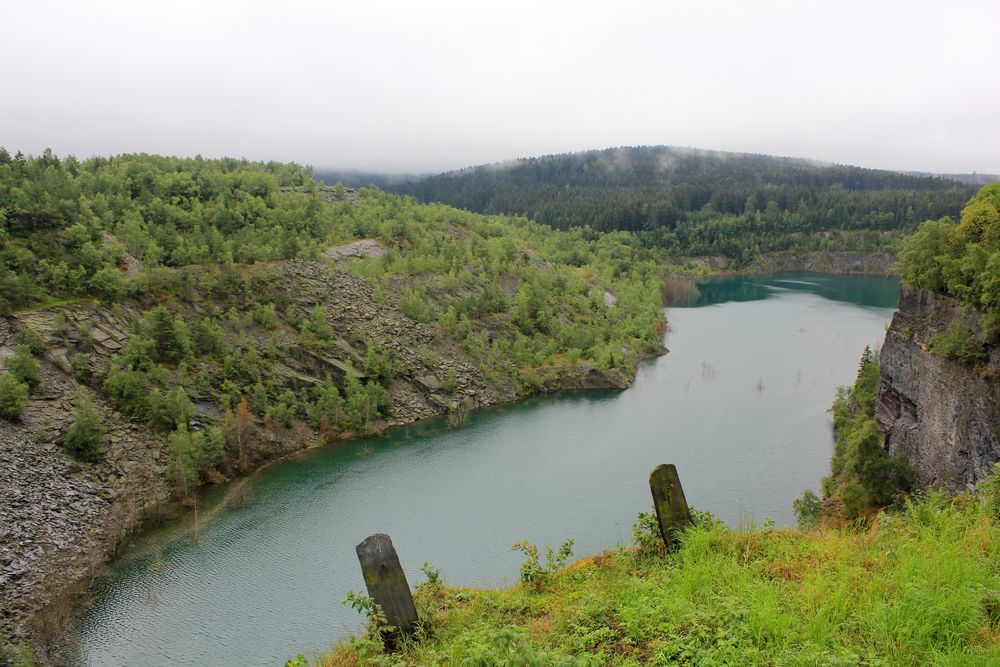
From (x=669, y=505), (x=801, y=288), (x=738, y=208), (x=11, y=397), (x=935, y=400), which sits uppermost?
(x=738, y=208)

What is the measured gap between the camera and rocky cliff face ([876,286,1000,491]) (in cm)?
1827

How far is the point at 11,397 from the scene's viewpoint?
25797 mm

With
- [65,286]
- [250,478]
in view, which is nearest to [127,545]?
[250,478]

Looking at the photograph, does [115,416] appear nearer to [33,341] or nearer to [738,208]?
[33,341]

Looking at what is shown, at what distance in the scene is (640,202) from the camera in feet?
399

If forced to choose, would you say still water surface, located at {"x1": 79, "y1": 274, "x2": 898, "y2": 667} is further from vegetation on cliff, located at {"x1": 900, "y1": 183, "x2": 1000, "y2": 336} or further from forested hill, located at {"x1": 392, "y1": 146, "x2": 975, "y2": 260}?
forested hill, located at {"x1": 392, "y1": 146, "x2": 975, "y2": 260}

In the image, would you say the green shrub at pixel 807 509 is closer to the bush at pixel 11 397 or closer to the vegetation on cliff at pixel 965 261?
the vegetation on cliff at pixel 965 261

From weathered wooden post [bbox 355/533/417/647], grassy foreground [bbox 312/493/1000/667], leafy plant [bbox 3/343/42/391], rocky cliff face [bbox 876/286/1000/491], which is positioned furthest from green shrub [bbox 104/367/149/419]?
rocky cliff face [bbox 876/286/1000/491]

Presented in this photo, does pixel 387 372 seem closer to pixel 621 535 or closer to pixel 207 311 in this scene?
pixel 207 311

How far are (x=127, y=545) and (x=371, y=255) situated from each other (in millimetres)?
29377

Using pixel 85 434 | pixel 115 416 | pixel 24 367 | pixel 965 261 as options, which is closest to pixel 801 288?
pixel 965 261

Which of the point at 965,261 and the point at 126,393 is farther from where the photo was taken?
the point at 126,393

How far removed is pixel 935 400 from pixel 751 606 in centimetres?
1914

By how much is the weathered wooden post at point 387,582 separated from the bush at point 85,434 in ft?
83.5
